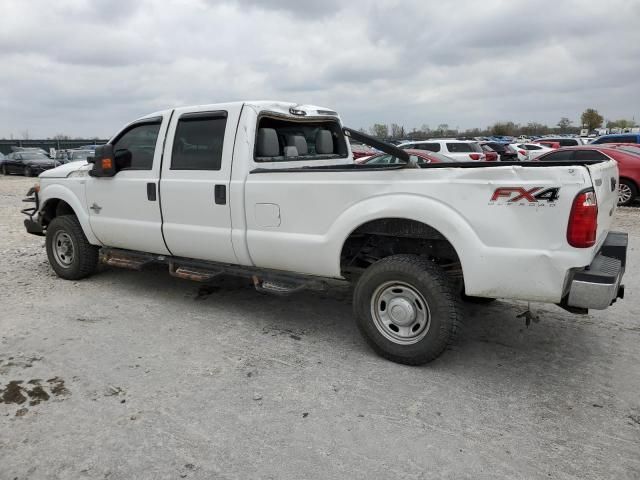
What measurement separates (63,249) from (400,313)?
450 cm

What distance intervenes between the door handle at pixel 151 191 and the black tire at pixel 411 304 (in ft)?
7.71

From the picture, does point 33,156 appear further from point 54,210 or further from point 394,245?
point 394,245

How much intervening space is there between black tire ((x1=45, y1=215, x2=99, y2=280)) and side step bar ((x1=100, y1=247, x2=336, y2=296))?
20 centimetres

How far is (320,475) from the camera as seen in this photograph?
2.58 metres

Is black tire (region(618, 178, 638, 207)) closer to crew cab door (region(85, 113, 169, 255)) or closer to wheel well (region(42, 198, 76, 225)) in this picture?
crew cab door (region(85, 113, 169, 255))

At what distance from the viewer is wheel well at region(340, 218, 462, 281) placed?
376 centimetres

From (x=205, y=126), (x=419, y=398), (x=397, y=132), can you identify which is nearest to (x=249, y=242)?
(x=205, y=126)

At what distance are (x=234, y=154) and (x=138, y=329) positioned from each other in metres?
1.81

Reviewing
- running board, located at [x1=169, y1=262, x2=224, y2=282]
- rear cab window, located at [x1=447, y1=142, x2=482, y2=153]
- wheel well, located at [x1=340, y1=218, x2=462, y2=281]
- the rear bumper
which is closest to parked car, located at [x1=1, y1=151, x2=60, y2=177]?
rear cab window, located at [x1=447, y1=142, x2=482, y2=153]

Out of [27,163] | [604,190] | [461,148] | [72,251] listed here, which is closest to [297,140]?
[604,190]

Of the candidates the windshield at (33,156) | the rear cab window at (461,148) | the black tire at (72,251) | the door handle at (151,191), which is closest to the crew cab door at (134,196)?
the door handle at (151,191)

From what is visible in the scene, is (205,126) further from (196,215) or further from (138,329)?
(138,329)

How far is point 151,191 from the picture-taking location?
4965mm

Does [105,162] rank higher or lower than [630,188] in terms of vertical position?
higher
